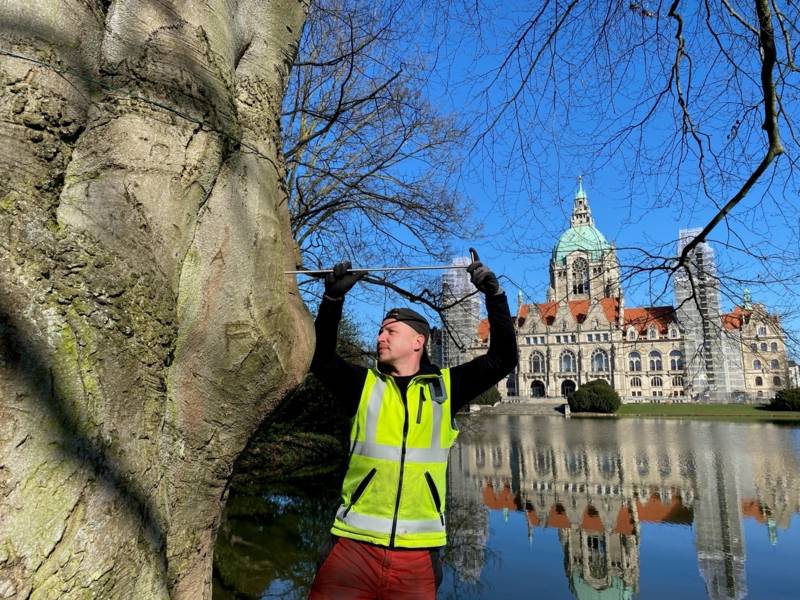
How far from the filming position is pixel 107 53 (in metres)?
1.64

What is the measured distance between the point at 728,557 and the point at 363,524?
17.2ft

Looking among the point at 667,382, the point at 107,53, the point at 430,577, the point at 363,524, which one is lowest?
the point at 430,577

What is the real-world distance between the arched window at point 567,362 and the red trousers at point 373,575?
2965 inches

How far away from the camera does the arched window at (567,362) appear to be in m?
74.2

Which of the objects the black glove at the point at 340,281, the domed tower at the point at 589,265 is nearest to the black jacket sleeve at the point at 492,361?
the black glove at the point at 340,281

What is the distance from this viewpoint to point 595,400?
4512 centimetres

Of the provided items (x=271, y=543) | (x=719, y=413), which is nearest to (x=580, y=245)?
(x=271, y=543)

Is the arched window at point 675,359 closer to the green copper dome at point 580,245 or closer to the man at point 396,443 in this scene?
Answer: the green copper dome at point 580,245

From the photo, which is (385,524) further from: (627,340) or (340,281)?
(627,340)

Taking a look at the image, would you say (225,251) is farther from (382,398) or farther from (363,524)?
(363,524)

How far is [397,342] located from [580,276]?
3250 millimetres

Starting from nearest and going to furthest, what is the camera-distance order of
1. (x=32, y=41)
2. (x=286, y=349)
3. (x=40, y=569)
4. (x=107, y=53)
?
(x=40, y=569) < (x=32, y=41) < (x=107, y=53) < (x=286, y=349)

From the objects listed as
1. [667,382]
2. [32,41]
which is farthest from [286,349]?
[667,382]

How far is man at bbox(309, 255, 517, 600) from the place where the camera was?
6.93 ft
